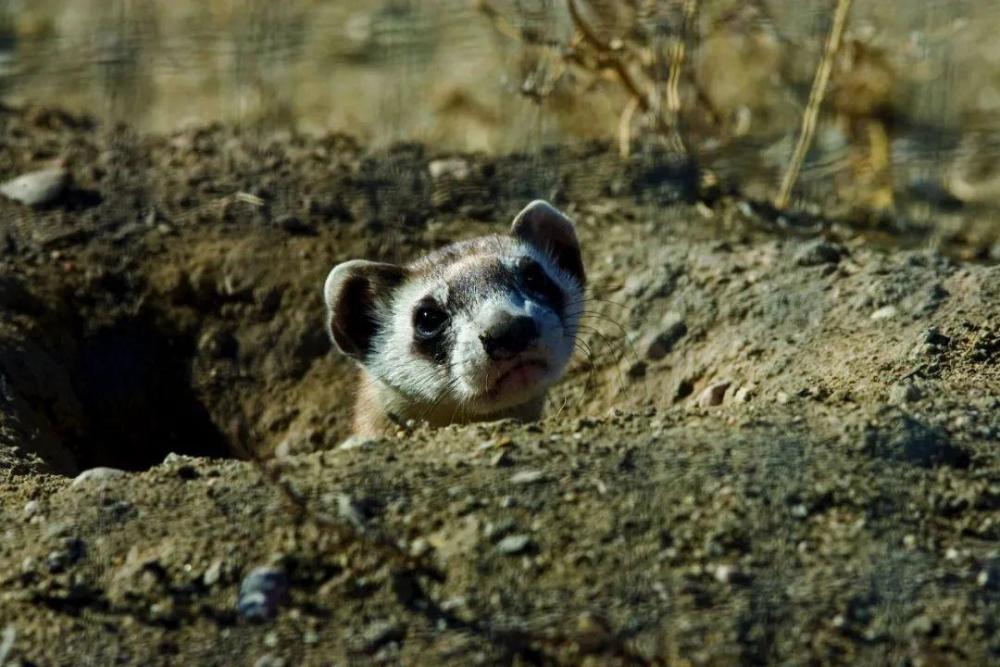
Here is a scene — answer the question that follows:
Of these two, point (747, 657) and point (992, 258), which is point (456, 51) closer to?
point (992, 258)

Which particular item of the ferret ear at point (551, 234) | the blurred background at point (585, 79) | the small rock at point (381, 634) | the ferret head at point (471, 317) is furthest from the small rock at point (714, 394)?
the small rock at point (381, 634)

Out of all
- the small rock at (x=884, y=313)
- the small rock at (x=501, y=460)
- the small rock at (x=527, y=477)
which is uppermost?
the small rock at (x=527, y=477)

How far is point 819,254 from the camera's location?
5.98 m

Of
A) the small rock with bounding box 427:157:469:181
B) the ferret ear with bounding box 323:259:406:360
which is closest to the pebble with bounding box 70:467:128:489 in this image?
the ferret ear with bounding box 323:259:406:360

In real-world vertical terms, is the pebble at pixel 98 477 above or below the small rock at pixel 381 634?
below

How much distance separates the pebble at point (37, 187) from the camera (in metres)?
6.81

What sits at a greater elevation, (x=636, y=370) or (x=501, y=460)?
(x=501, y=460)

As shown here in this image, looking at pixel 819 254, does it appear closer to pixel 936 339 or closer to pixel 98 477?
pixel 936 339

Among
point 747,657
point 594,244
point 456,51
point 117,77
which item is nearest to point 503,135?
point 456,51

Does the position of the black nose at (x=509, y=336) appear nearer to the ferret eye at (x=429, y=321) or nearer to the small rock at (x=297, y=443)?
the ferret eye at (x=429, y=321)

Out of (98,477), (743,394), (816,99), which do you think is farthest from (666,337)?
(98,477)

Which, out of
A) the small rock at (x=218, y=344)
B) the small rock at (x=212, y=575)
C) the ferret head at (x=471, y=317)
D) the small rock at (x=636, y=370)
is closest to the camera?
the small rock at (x=212, y=575)

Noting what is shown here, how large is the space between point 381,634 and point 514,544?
387 millimetres

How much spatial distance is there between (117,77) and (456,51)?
205cm
